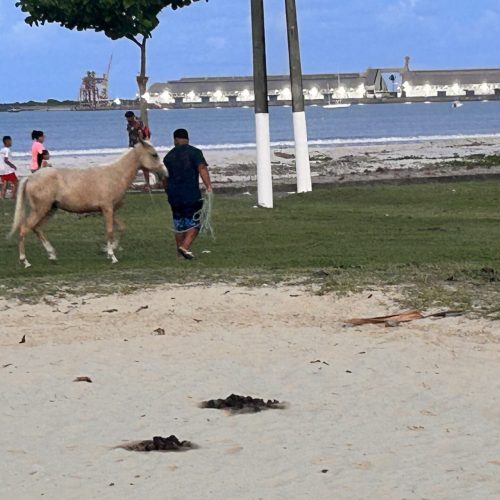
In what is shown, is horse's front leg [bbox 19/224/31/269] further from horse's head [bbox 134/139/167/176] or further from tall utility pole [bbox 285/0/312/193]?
tall utility pole [bbox 285/0/312/193]

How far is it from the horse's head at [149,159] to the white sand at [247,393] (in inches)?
91.7

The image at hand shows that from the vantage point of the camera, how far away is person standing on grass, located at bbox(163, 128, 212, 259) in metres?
14.4

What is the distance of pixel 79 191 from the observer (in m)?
14.4

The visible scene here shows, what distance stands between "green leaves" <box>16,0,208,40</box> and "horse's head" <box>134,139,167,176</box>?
37.2ft

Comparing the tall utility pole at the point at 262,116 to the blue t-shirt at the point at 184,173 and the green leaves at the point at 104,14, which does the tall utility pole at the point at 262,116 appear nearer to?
the green leaves at the point at 104,14

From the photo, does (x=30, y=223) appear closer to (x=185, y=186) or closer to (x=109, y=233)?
(x=109, y=233)

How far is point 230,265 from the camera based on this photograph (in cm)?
1402

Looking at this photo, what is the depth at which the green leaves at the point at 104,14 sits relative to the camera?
25.6m

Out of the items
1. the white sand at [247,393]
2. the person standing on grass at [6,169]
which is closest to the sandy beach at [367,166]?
the person standing on grass at [6,169]

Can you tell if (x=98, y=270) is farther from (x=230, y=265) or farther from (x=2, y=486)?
(x=2, y=486)

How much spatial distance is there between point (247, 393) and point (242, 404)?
0.45 m

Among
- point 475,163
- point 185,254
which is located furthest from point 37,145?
point 475,163

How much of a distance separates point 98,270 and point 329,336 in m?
3.85

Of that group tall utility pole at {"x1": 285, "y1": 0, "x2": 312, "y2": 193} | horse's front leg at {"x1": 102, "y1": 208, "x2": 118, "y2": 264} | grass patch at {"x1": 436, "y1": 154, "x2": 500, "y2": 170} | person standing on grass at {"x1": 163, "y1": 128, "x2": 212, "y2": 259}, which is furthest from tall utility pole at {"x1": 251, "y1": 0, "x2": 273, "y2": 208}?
grass patch at {"x1": 436, "y1": 154, "x2": 500, "y2": 170}
